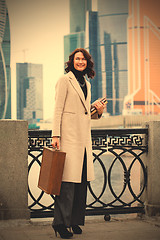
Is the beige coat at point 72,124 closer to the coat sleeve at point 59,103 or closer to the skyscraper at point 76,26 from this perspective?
the coat sleeve at point 59,103

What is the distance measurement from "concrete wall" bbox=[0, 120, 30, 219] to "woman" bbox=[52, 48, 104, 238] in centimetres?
71

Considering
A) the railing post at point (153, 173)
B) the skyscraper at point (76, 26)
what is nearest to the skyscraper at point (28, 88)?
the skyscraper at point (76, 26)

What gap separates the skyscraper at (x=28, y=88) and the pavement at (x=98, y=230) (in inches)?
5849

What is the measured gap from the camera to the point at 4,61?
10894 cm

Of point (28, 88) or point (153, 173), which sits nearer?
point (153, 173)

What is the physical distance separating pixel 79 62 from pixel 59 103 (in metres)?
0.45

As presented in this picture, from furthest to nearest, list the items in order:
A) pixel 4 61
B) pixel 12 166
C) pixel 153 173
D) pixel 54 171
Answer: pixel 4 61
pixel 153 173
pixel 12 166
pixel 54 171

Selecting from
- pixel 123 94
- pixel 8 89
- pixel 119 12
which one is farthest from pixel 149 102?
pixel 8 89

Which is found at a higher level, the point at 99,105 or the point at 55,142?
the point at 99,105

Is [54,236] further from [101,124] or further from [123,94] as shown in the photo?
[123,94]

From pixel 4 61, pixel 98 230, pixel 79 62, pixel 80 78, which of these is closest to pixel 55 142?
pixel 80 78

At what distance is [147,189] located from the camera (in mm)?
4543

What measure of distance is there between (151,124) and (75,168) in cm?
143

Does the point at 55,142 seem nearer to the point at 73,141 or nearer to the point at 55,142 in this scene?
the point at 55,142
